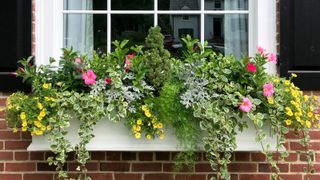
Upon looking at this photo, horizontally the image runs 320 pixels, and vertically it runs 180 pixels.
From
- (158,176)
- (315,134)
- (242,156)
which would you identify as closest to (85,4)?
(158,176)

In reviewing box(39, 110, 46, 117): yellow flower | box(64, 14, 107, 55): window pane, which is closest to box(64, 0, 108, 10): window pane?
box(64, 14, 107, 55): window pane

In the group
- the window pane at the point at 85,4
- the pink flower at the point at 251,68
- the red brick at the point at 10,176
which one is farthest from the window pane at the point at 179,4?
the red brick at the point at 10,176

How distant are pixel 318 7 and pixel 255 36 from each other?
45cm

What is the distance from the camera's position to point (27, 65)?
3453 mm

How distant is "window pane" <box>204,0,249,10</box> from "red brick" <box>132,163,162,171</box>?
3.76ft

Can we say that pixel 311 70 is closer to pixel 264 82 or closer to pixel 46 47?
pixel 264 82

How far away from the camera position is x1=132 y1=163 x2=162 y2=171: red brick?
11.9 ft

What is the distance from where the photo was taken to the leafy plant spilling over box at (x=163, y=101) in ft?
10.7

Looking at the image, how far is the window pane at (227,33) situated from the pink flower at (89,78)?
930 millimetres

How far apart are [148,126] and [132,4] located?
1.00 m

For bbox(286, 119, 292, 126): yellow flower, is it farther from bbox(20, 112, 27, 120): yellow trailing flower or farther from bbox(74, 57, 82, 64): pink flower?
bbox(20, 112, 27, 120): yellow trailing flower

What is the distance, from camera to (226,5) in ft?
12.6

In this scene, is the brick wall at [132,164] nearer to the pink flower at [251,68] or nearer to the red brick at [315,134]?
the red brick at [315,134]

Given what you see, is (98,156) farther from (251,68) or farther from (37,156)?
(251,68)
